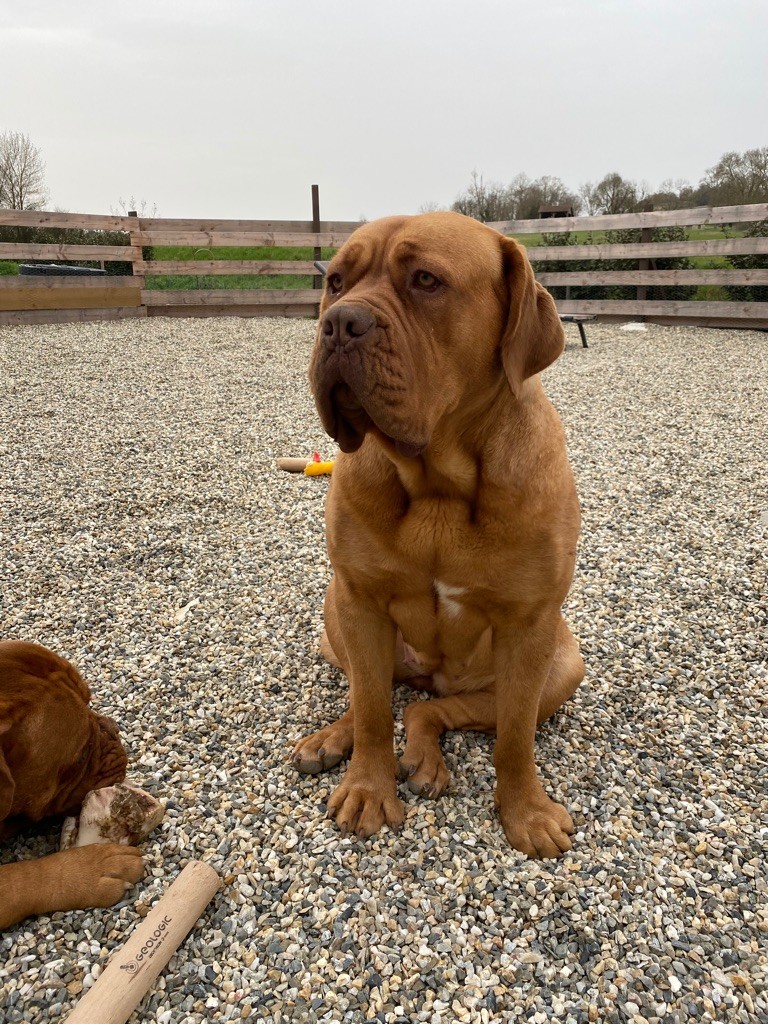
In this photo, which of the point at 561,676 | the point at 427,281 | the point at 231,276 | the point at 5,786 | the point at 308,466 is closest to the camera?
the point at 5,786

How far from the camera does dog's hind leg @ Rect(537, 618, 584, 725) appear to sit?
2.62 metres

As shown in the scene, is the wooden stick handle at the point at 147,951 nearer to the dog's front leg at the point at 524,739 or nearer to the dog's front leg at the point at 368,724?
the dog's front leg at the point at 368,724

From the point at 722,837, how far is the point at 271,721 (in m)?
1.65

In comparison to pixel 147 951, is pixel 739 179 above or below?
above

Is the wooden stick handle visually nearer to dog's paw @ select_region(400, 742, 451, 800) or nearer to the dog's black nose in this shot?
dog's paw @ select_region(400, 742, 451, 800)

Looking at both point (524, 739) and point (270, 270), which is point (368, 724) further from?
point (270, 270)

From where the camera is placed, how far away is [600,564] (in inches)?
173

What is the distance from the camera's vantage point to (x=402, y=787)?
2580 millimetres

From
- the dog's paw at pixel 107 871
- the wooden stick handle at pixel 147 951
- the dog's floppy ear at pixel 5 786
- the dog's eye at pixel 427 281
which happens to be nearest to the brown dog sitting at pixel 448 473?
the dog's eye at pixel 427 281

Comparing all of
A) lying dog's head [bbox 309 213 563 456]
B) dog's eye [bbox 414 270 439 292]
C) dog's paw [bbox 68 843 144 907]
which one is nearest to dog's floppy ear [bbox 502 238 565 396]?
lying dog's head [bbox 309 213 563 456]

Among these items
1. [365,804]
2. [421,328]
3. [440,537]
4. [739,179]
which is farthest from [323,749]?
[739,179]

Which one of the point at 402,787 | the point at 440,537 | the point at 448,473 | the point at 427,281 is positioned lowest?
the point at 402,787

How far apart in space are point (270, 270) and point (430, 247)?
13.8 metres

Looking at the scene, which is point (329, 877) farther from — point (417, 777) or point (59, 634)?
point (59, 634)
